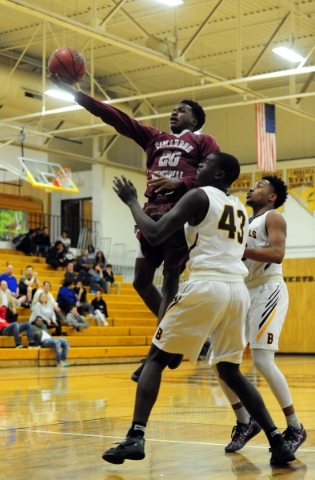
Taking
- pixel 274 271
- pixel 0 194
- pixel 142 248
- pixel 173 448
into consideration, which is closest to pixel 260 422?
pixel 173 448

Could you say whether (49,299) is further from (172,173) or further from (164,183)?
(164,183)

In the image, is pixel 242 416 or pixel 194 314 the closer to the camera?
pixel 194 314

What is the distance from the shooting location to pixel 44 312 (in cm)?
1731

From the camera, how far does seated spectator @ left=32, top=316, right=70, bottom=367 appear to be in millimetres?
16453

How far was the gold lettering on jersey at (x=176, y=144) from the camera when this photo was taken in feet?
17.6

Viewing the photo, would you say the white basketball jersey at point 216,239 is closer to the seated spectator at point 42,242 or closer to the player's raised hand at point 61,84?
the player's raised hand at point 61,84

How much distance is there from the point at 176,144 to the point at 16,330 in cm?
1191

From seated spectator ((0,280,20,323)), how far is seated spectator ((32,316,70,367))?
20.4 inches

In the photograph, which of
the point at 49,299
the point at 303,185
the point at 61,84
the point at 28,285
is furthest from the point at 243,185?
the point at 61,84

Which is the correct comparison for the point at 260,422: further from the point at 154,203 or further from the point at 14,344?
the point at 14,344

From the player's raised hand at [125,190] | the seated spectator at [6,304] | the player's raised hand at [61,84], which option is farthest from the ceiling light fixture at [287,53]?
the player's raised hand at [125,190]

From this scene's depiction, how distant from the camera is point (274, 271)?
210 inches

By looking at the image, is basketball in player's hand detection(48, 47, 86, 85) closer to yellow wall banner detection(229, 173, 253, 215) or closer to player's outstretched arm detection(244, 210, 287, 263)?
player's outstretched arm detection(244, 210, 287, 263)

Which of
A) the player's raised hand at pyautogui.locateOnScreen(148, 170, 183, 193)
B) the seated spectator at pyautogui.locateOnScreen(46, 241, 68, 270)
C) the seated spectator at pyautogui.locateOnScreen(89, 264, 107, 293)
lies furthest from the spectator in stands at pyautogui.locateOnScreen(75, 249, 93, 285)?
the player's raised hand at pyautogui.locateOnScreen(148, 170, 183, 193)
